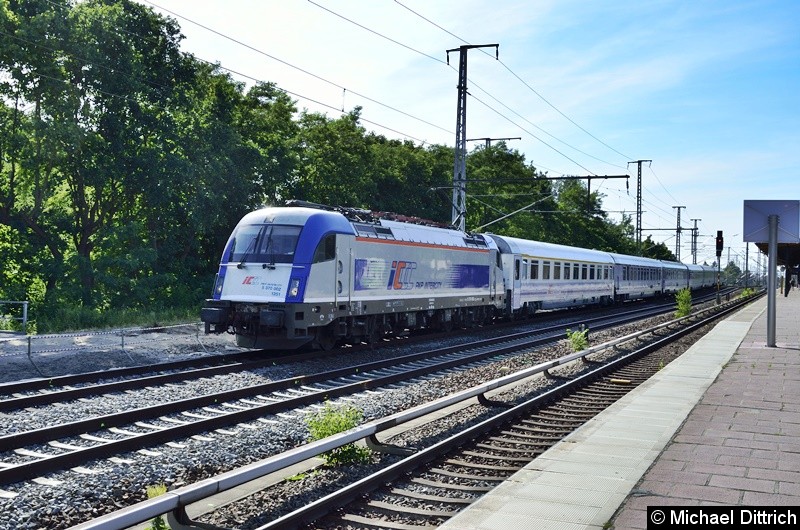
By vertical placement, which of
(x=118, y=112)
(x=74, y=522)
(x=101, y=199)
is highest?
(x=118, y=112)

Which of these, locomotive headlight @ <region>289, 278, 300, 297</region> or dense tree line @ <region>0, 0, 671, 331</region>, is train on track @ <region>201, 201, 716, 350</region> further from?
dense tree line @ <region>0, 0, 671, 331</region>

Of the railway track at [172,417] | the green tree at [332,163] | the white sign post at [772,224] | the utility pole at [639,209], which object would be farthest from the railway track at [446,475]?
the utility pole at [639,209]

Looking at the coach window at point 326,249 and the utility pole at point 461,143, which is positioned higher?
the utility pole at point 461,143

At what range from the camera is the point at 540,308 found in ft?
109

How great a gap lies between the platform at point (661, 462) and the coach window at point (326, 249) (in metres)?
7.42

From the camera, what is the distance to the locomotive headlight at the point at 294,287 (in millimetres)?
16562

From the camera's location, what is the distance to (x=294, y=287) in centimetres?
1661

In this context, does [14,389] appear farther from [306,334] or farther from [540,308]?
[540,308]

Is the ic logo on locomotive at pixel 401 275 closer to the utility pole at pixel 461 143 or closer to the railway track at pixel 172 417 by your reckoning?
the railway track at pixel 172 417

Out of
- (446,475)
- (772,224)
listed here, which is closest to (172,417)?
(446,475)

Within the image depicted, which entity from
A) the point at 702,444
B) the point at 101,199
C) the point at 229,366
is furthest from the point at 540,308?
the point at 702,444

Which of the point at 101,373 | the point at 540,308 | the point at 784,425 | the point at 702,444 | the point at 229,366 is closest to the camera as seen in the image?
the point at 702,444

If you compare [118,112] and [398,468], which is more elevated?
[118,112]

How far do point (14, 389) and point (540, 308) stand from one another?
24.0 meters
